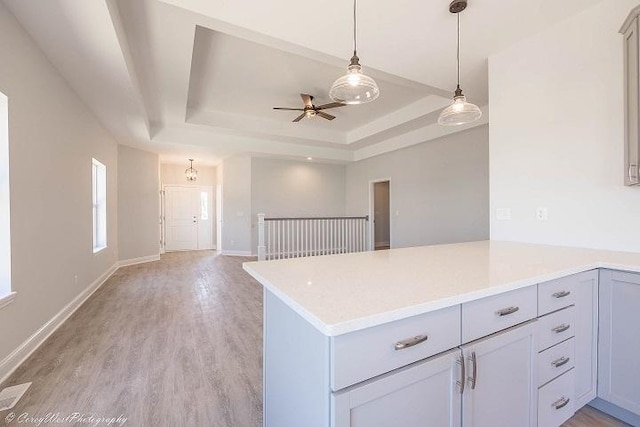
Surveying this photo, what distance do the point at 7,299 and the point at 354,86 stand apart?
2922 mm

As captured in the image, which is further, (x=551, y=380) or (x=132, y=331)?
(x=132, y=331)

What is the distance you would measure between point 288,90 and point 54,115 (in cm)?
295

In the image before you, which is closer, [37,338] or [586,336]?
[586,336]

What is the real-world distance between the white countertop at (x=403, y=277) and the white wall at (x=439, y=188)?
3.21 meters

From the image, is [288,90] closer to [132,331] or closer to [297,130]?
[297,130]

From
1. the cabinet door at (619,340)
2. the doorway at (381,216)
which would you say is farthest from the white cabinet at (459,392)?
the doorway at (381,216)

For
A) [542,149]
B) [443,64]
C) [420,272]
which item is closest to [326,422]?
[420,272]

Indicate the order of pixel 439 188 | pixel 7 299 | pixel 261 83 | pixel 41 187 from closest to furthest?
pixel 7 299 < pixel 41 187 < pixel 261 83 < pixel 439 188

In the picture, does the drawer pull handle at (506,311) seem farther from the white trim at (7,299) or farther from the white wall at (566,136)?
the white trim at (7,299)

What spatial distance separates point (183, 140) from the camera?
225 inches

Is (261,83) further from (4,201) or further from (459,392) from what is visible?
(459,392)

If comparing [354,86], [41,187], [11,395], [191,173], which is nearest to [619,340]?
[354,86]

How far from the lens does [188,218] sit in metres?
8.57

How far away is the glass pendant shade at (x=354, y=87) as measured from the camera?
5.74ft
